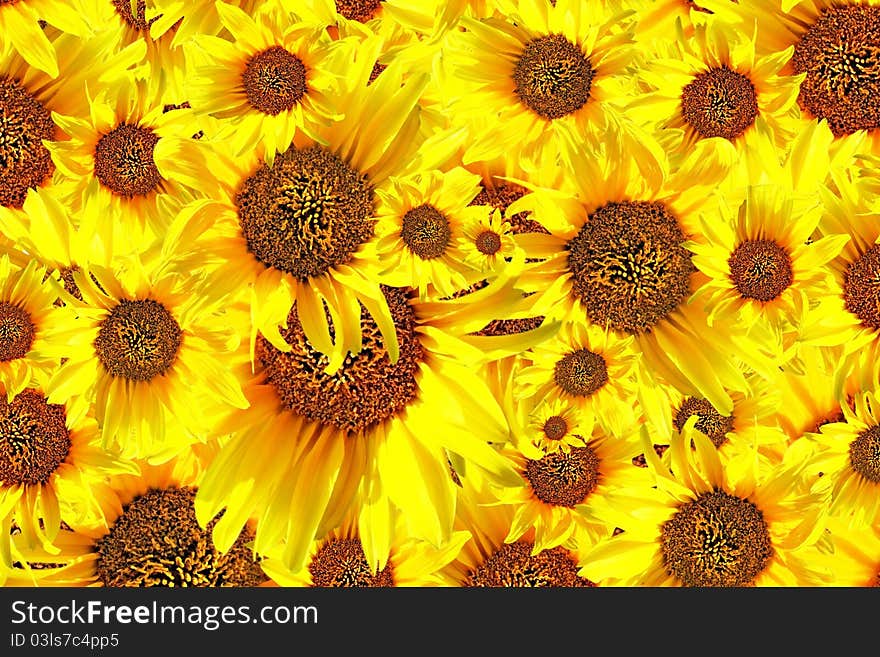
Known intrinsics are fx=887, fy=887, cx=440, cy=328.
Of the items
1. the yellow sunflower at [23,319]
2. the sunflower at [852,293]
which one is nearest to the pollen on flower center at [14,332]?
the yellow sunflower at [23,319]

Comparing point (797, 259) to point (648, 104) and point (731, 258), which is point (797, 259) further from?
point (648, 104)

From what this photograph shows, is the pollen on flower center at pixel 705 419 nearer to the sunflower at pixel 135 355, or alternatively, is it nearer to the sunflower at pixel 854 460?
the sunflower at pixel 854 460

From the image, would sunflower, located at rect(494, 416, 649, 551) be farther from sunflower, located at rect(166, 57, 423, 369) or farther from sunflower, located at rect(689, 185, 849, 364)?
sunflower, located at rect(166, 57, 423, 369)

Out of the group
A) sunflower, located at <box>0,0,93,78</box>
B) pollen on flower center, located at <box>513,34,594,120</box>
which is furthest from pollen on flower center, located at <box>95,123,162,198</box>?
pollen on flower center, located at <box>513,34,594,120</box>

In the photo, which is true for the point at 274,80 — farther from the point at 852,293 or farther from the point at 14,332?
the point at 852,293

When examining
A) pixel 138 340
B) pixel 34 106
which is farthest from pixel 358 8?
pixel 138 340
